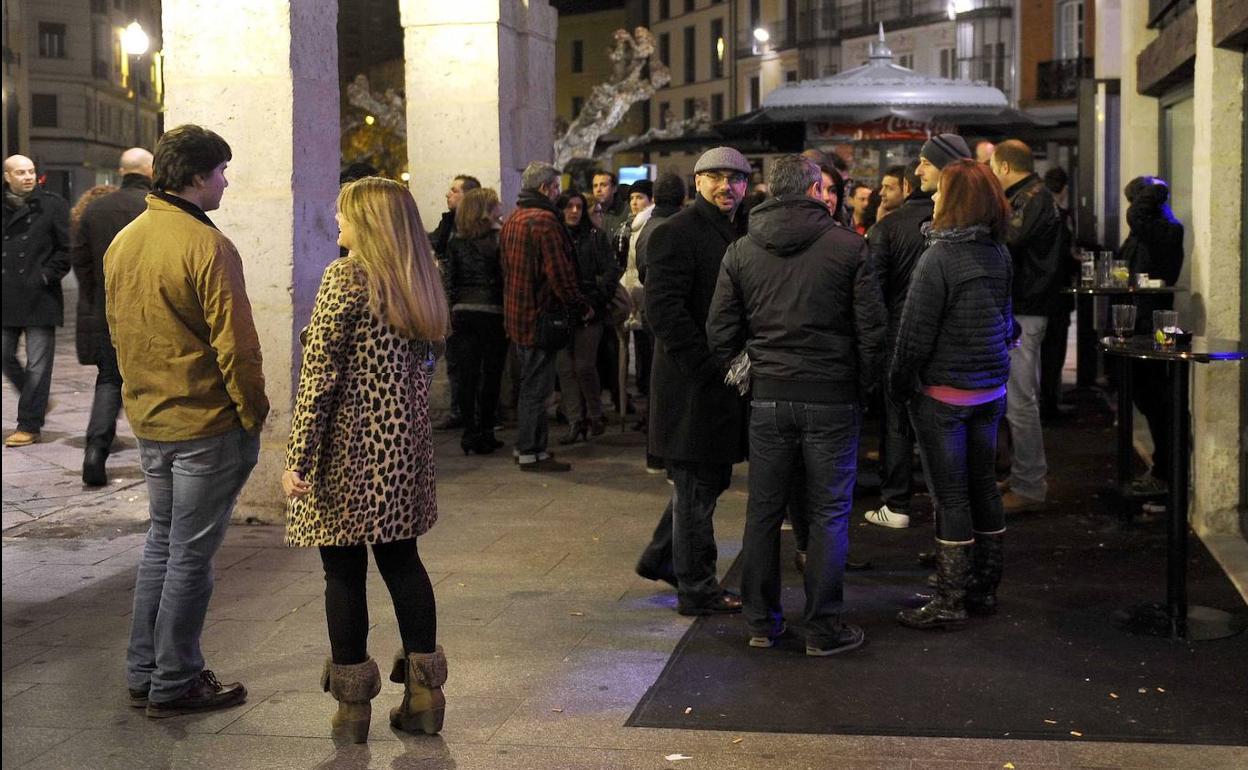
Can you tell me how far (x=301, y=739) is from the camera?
4785 mm

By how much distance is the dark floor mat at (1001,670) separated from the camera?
4855mm

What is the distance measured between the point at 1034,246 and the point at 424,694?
512 centimetres

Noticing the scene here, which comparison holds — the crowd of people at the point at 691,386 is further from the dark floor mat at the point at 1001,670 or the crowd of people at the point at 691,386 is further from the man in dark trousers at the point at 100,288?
the man in dark trousers at the point at 100,288

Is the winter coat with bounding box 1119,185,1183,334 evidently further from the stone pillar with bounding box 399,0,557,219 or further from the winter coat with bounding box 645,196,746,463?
the stone pillar with bounding box 399,0,557,219

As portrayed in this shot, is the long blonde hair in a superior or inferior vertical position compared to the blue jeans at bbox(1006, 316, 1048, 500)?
superior

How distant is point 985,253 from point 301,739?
3.18 metres

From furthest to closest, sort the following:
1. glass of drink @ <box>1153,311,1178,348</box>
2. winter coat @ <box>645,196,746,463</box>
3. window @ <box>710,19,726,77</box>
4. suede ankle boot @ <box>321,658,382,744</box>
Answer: window @ <box>710,19,726,77</box>
glass of drink @ <box>1153,311,1178,348</box>
winter coat @ <box>645,196,746,463</box>
suede ankle boot @ <box>321,658,382,744</box>

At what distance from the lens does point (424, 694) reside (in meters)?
4.79

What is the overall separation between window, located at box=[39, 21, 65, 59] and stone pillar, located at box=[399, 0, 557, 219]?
59553 millimetres

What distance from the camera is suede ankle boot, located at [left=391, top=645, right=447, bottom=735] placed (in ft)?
15.7

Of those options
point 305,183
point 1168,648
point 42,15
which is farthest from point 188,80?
point 42,15

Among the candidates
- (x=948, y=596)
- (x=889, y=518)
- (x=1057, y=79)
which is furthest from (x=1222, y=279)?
(x=1057, y=79)

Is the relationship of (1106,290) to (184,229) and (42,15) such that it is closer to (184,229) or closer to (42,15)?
(184,229)

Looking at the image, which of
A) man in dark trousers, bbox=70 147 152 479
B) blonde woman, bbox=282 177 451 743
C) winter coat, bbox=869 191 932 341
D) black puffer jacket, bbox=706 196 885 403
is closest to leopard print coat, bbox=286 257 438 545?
blonde woman, bbox=282 177 451 743
